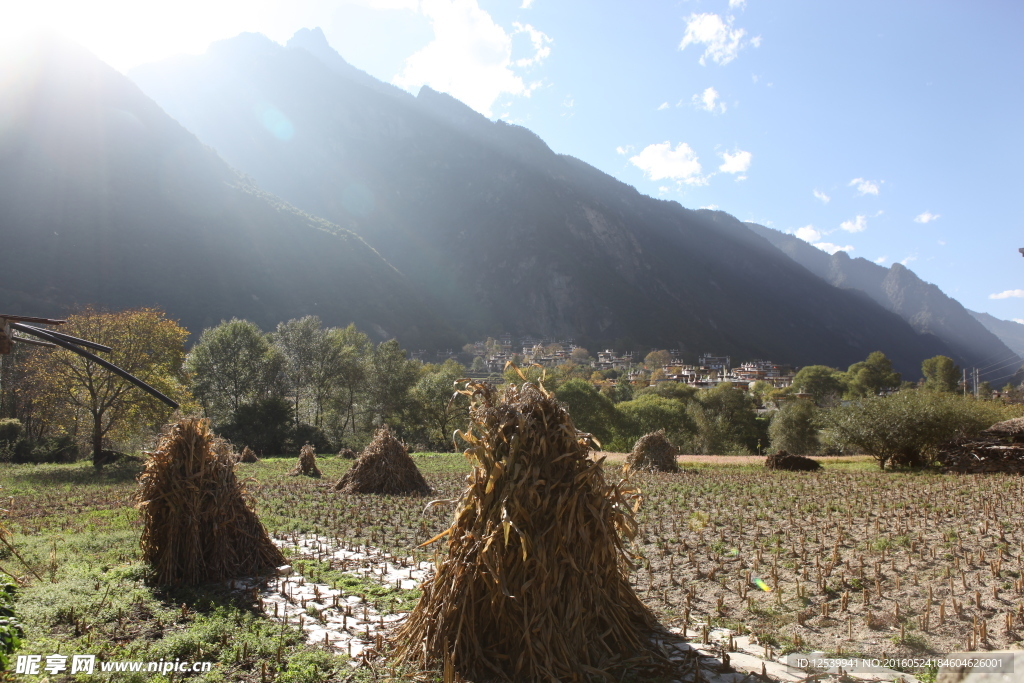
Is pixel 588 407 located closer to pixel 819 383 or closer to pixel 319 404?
pixel 319 404

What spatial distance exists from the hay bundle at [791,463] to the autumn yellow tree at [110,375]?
26.7 metres

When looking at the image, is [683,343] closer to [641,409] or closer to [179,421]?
[641,409]

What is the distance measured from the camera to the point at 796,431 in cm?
4588

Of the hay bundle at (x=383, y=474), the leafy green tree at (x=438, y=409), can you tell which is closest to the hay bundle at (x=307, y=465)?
the hay bundle at (x=383, y=474)

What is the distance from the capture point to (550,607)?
155 inches

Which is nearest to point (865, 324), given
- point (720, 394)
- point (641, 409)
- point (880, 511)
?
point (720, 394)

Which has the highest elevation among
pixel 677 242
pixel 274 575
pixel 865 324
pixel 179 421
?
pixel 677 242

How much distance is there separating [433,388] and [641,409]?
60.8ft

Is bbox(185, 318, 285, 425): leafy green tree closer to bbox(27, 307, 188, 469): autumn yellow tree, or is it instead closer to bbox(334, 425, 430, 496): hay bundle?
bbox(27, 307, 188, 469): autumn yellow tree

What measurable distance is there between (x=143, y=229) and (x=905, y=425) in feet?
257

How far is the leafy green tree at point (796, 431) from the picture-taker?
4505cm

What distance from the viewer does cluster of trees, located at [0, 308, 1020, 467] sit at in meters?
20.6

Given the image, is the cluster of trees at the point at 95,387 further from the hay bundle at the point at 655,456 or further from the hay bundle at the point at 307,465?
the hay bundle at the point at 655,456

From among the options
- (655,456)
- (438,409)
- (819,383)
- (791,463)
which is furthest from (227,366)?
(819,383)
